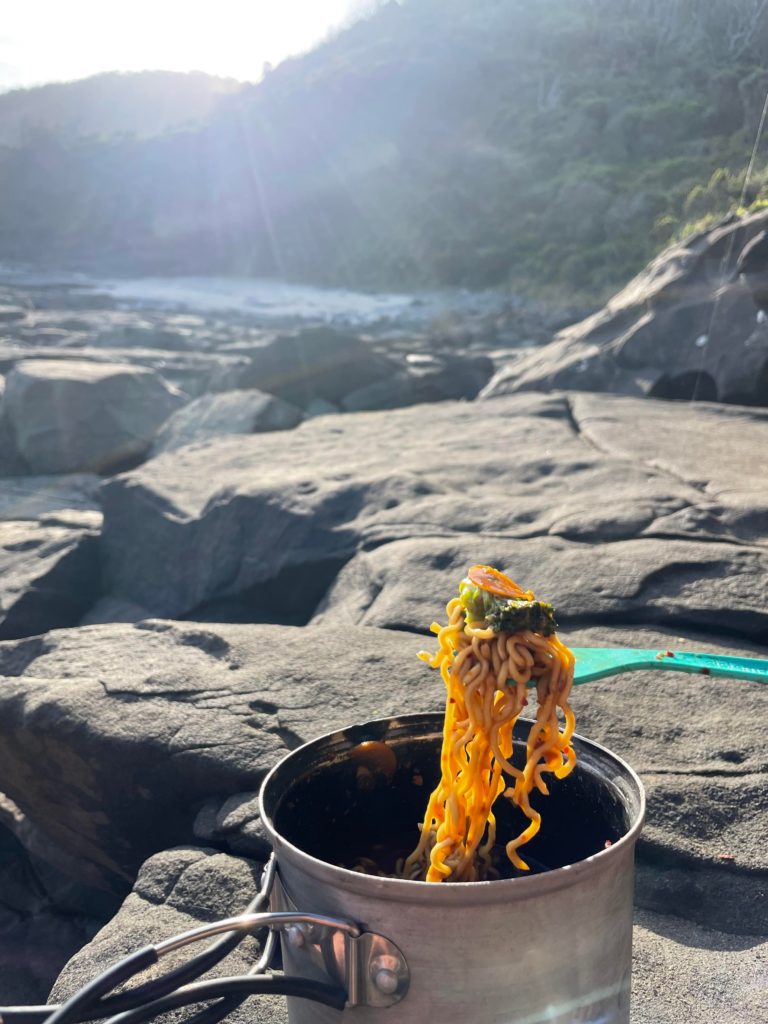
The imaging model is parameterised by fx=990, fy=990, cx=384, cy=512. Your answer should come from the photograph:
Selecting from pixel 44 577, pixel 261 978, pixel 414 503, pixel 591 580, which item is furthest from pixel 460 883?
pixel 44 577

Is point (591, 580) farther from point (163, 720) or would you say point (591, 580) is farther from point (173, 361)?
point (173, 361)

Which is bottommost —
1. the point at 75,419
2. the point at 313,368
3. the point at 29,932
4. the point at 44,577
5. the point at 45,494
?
the point at 29,932

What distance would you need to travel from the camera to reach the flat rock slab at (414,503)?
13.2 ft

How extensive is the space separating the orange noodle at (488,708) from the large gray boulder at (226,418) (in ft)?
23.2

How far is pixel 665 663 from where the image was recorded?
244 centimetres

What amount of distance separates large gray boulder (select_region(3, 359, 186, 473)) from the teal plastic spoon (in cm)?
702

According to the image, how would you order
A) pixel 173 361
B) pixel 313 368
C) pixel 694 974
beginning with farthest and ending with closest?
pixel 173 361, pixel 313 368, pixel 694 974

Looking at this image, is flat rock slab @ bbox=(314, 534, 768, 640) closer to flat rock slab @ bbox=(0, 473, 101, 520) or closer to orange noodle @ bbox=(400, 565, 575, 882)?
orange noodle @ bbox=(400, 565, 575, 882)

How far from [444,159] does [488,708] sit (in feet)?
167

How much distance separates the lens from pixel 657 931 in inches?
85.4

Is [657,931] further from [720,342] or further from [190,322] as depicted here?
[190,322]

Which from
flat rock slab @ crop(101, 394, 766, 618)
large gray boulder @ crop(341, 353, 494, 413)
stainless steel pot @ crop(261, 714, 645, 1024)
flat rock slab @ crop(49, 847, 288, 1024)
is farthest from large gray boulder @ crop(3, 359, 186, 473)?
stainless steel pot @ crop(261, 714, 645, 1024)

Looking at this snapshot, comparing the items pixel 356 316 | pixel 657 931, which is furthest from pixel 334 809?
pixel 356 316

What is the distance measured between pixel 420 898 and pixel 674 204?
2374 cm
